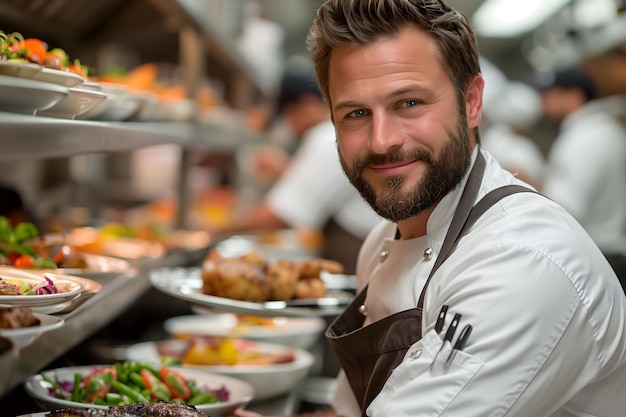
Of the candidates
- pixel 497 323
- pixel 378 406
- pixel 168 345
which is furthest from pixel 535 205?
pixel 168 345

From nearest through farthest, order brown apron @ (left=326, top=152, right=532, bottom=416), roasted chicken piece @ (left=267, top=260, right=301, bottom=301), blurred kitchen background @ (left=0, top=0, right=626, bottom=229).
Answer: brown apron @ (left=326, top=152, right=532, bottom=416) → roasted chicken piece @ (left=267, top=260, right=301, bottom=301) → blurred kitchen background @ (left=0, top=0, right=626, bottom=229)

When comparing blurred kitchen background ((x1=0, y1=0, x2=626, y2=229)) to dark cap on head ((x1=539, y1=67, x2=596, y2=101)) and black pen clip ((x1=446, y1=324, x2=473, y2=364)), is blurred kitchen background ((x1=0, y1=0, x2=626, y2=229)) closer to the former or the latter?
dark cap on head ((x1=539, y1=67, x2=596, y2=101))

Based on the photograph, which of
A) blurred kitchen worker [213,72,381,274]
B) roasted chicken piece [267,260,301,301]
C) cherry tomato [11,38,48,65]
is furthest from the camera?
blurred kitchen worker [213,72,381,274]

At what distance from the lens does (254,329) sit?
308cm

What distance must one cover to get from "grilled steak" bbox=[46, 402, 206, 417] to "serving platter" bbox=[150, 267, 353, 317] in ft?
1.88

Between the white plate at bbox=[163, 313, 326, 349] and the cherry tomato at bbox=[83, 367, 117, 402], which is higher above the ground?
the cherry tomato at bbox=[83, 367, 117, 402]

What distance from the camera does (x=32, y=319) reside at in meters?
1.25

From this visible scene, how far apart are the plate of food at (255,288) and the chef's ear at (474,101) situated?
65cm

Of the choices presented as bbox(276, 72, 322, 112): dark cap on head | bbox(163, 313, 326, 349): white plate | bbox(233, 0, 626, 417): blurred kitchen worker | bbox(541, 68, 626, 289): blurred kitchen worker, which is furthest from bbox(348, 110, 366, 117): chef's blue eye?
bbox(541, 68, 626, 289): blurred kitchen worker

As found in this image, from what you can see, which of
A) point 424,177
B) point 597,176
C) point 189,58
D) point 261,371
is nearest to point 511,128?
point 597,176

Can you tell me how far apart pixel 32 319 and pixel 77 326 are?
0.54m

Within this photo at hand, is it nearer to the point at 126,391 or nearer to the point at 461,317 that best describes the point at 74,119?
the point at 126,391

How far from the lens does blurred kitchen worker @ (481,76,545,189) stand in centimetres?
786

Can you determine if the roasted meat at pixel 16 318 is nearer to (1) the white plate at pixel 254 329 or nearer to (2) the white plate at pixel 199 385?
(2) the white plate at pixel 199 385
